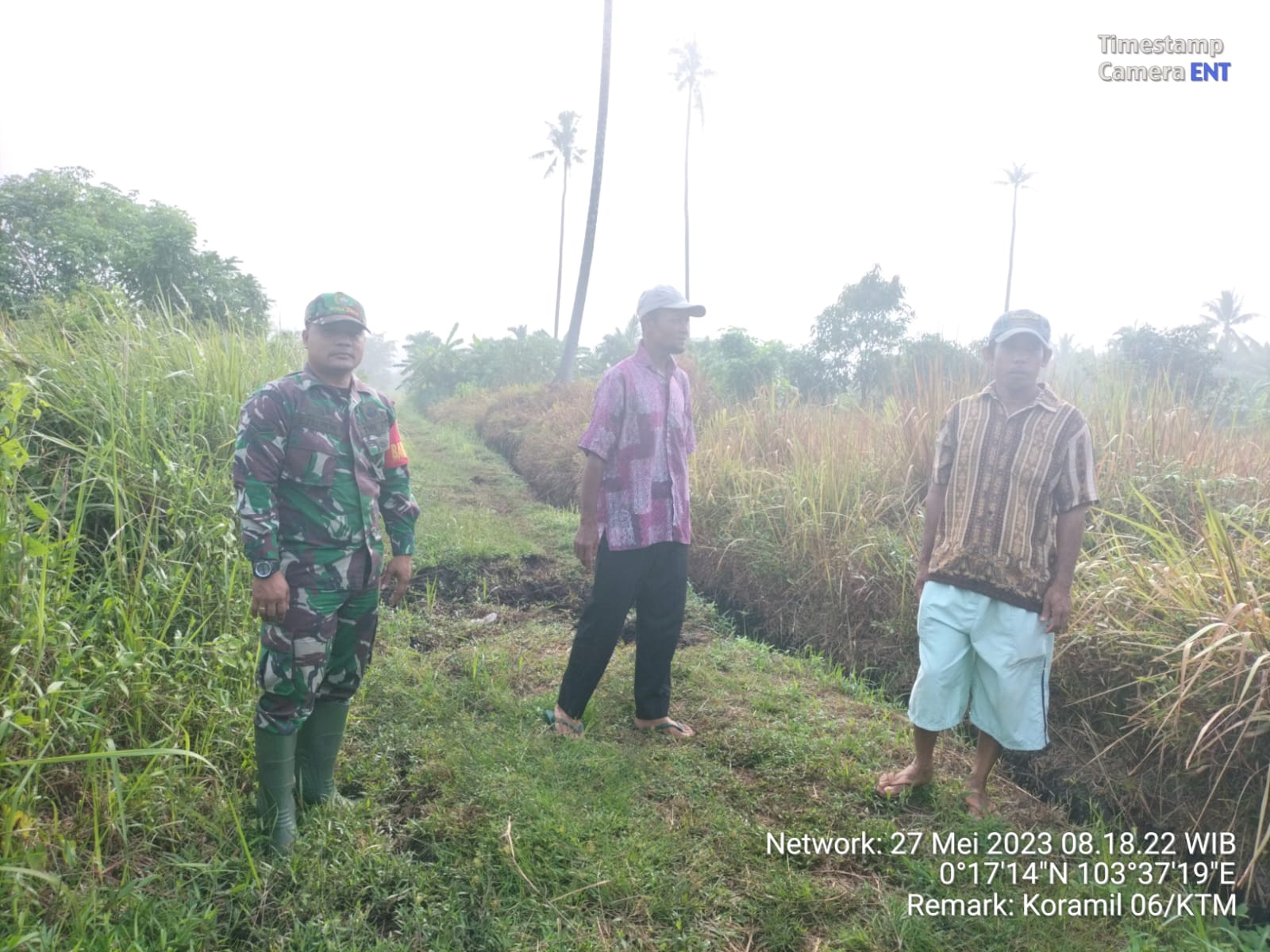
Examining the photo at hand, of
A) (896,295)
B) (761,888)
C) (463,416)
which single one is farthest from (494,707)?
(896,295)

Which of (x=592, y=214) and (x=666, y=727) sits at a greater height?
(x=592, y=214)

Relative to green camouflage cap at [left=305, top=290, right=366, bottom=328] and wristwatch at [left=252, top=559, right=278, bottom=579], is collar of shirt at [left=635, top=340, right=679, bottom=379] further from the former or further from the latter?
wristwatch at [left=252, top=559, right=278, bottom=579]

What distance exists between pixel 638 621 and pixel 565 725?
54 cm

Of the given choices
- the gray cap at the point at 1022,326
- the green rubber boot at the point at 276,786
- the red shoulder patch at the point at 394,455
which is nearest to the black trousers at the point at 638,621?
the red shoulder patch at the point at 394,455

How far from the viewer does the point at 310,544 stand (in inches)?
88.1

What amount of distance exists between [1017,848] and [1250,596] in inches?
48.1

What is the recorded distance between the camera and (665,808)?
266 centimetres

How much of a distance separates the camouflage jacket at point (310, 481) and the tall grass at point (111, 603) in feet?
1.77

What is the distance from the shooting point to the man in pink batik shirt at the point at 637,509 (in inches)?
120

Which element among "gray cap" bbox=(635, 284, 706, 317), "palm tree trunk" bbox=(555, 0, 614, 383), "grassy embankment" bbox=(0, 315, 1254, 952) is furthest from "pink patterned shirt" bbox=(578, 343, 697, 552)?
"palm tree trunk" bbox=(555, 0, 614, 383)

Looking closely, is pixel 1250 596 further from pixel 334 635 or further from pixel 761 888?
pixel 334 635

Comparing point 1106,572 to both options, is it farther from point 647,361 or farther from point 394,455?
point 394,455

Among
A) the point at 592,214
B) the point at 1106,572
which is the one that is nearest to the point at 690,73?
the point at 592,214

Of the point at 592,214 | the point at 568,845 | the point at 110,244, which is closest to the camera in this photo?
the point at 568,845
